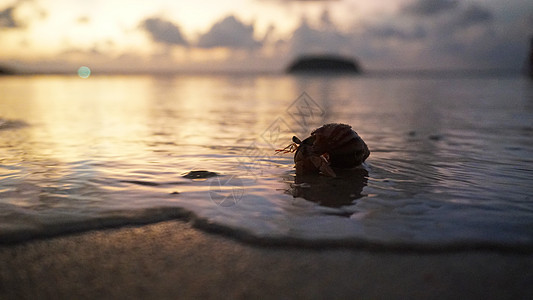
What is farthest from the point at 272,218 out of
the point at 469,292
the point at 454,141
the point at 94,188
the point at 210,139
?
the point at 454,141

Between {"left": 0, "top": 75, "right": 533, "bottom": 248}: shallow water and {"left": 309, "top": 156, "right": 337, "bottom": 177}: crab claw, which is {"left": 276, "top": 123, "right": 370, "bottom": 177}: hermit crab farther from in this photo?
{"left": 0, "top": 75, "right": 533, "bottom": 248}: shallow water

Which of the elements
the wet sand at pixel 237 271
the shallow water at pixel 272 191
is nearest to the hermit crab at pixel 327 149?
the shallow water at pixel 272 191

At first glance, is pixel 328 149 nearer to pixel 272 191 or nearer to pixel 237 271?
pixel 272 191

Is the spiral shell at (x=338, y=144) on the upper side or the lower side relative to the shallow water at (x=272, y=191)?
upper

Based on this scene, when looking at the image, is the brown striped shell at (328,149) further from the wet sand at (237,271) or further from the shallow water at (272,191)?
the wet sand at (237,271)

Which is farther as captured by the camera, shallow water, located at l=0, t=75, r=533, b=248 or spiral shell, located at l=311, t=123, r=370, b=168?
spiral shell, located at l=311, t=123, r=370, b=168

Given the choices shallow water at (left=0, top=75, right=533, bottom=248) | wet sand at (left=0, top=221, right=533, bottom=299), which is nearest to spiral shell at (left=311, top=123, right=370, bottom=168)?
shallow water at (left=0, top=75, right=533, bottom=248)

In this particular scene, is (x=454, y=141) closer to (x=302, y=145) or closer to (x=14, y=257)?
(x=302, y=145)
